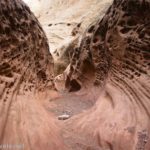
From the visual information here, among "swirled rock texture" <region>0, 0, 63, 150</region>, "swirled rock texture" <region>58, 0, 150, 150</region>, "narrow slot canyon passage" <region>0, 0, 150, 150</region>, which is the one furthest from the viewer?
"swirled rock texture" <region>58, 0, 150, 150</region>

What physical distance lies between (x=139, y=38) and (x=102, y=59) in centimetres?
121

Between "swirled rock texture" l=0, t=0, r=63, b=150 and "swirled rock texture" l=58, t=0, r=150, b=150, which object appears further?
"swirled rock texture" l=58, t=0, r=150, b=150

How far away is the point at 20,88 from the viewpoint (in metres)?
3.08

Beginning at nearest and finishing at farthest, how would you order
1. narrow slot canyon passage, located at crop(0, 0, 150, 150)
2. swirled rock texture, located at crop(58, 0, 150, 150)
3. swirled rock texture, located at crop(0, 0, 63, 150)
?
swirled rock texture, located at crop(0, 0, 63, 150) → narrow slot canyon passage, located at crop(0, 0, 150, 150) → swirled rock texture, located at crop(58, 0, 150, 150)

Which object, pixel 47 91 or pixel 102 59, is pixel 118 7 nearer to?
pixel 102 59

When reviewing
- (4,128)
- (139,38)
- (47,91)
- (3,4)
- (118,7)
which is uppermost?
(3,4)

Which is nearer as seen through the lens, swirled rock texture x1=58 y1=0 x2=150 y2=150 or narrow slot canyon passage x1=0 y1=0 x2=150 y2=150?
narrow slot canyon passage x1=0 y1=0 x2=150 y2=150

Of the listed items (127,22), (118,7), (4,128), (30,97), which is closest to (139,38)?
(127,22)

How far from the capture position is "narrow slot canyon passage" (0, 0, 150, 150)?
8.56ft

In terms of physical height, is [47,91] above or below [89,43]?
below

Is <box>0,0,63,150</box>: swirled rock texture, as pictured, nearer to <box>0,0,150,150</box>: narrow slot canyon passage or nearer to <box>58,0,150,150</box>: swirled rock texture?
<box>0,0,150,150</box>: narrow slot canyon passage

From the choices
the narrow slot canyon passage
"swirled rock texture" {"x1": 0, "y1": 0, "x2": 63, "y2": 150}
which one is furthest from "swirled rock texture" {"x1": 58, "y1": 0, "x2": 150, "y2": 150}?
"swirled rock texture" {"x1": 0, "y1": 0, "x2": 63, "y2": 150}

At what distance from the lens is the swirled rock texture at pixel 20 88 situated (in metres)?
2.43

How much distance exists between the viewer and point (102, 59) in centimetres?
465
